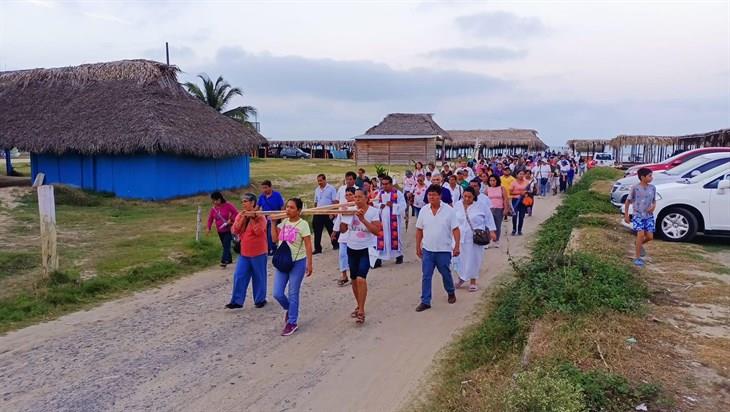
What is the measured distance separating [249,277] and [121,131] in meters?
14.4

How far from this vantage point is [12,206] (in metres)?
17.3

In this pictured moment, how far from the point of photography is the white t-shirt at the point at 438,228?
730 centimetres

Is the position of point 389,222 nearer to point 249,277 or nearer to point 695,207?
point 249,277

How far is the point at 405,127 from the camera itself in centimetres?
4656

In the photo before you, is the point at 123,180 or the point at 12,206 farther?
the point at 123,180

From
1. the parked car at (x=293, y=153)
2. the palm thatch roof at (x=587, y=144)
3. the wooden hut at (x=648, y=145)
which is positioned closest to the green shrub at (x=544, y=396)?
the wooden hut at (x=648, y=145)

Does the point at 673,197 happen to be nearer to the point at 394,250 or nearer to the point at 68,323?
the point at 394,250

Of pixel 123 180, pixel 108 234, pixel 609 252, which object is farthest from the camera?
pixel 123 180

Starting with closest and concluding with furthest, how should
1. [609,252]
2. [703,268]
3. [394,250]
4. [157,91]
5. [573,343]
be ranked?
[573,343] → [703,268] → [609,252] → [394,250] → [157,91]

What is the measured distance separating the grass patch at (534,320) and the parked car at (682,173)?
7619 mm

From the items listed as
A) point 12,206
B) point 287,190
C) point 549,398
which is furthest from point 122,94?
point 549,398

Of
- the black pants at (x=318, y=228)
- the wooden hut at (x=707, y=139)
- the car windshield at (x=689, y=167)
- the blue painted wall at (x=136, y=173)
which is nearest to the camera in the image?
the black pants at (x=318, y=228)

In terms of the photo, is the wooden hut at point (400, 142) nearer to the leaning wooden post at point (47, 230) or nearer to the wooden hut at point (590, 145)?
the wooden hut at point (590, 145)

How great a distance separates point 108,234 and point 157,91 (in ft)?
33.0
